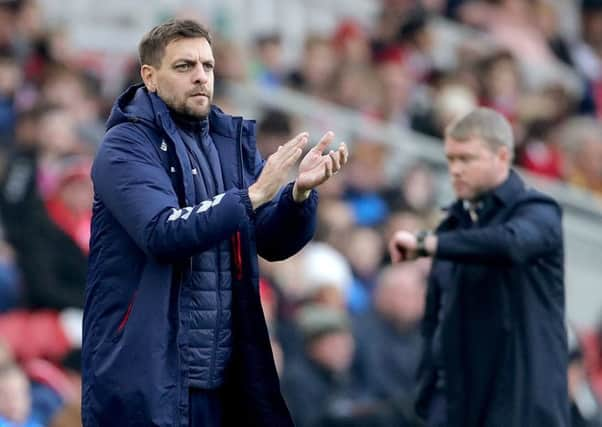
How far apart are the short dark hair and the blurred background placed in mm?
2615

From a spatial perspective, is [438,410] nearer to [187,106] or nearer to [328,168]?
[328,168]

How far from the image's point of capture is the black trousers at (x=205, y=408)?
6492 mm

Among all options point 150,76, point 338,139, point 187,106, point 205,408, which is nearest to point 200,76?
point 187,106

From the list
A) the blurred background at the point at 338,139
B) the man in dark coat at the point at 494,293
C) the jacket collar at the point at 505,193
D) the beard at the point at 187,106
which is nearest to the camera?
the beard at the point at 187,106

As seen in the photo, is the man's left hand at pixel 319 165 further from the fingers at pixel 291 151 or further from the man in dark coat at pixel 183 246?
the fingers at pixel 291 151

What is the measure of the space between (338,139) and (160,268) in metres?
7.89

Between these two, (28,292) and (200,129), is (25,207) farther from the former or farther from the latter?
(200,129)

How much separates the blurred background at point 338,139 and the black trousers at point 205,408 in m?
2.00

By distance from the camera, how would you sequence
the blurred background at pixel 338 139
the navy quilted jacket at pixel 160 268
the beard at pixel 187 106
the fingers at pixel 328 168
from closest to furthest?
1. the navy quilted jacket at pixel 160 268
2. the fingers at pixel 328 168
3. the beard at pixel 187 106
4. the blurred background at pixel 338 139

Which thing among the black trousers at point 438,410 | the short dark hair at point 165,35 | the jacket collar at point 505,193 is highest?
the short dark hair at point 165,35

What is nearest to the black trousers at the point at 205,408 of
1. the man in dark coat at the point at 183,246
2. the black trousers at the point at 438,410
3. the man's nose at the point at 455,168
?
the man in dark coat at the point at 183,246

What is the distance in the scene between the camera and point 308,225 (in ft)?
21.8

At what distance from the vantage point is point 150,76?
6.61 metres

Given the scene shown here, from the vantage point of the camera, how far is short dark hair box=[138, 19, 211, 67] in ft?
21.4
